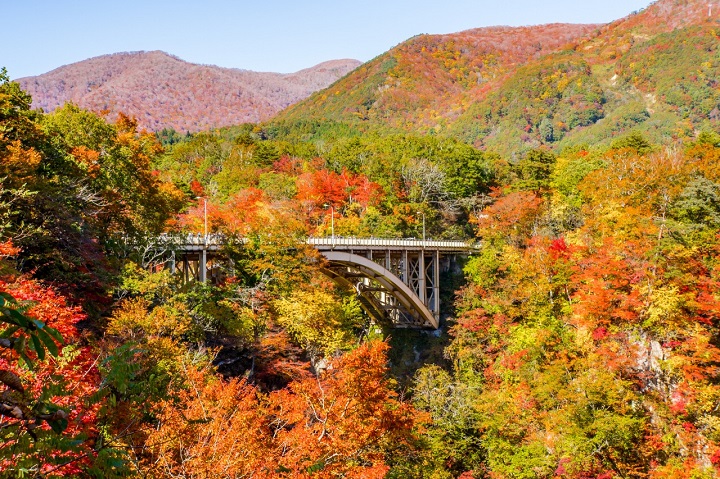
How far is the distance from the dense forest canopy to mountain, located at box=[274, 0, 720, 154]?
126ft

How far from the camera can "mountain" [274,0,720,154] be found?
8019 cm

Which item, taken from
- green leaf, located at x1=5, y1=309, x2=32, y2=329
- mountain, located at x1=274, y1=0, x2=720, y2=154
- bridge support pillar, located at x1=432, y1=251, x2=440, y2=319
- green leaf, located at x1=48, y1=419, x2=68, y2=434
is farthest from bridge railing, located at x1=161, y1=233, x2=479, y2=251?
mountain, located at x1=274, y1=0, x2=720, y2=154

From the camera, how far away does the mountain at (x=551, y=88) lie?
8019cm

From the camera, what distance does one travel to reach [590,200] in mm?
40125

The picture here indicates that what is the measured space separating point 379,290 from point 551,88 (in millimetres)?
72143

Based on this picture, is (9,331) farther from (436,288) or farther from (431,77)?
(431,77)

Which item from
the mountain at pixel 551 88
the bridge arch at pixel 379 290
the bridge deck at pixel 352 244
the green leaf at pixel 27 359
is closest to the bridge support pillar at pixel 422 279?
the bridge deck at pixel 352 244

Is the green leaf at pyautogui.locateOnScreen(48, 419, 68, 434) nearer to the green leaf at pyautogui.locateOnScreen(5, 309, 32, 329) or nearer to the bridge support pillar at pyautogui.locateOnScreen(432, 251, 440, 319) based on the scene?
the green leaf at pyautogui.locateOnScreen(5, 309, 32, 329)

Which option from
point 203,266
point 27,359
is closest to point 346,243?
point 203,266

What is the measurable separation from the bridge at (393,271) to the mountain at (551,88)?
137 ft

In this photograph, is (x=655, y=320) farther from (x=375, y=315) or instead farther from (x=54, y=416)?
(x=54, y=416)

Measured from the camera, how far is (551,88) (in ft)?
320

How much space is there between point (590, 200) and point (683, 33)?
67.7 metres

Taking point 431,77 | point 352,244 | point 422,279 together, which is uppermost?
point 431,77
